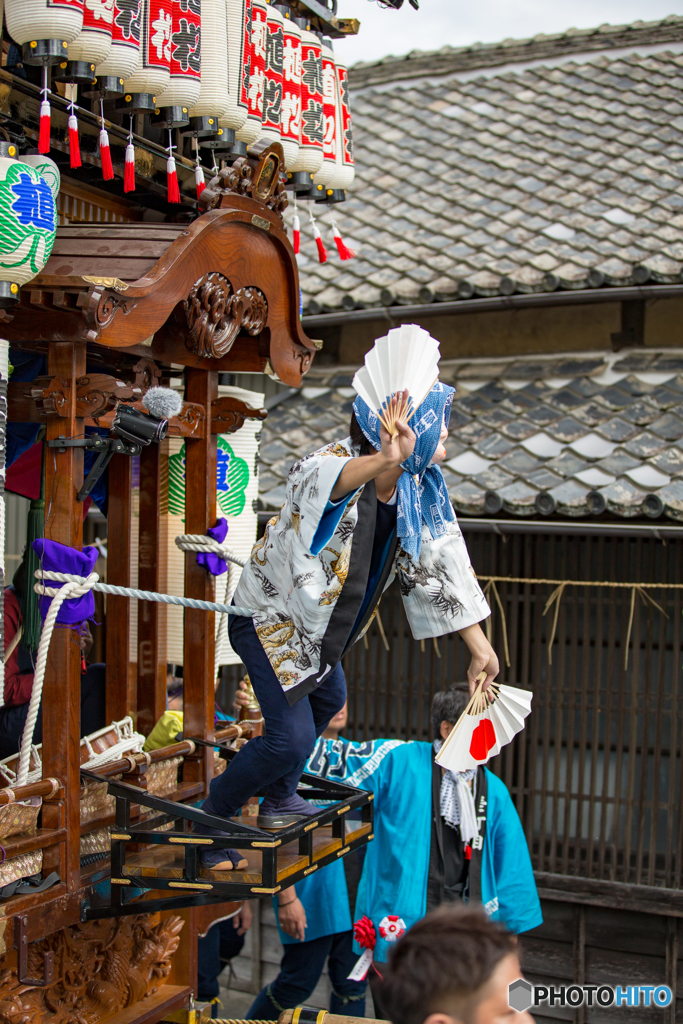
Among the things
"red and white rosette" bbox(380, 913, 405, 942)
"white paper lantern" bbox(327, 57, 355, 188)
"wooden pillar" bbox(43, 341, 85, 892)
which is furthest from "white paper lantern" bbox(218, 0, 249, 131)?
"red and white rosette" bbox(380, 913, 405, 942)

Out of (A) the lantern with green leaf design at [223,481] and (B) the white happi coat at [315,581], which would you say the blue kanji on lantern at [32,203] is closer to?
(B) the white happi coat at [315,581]

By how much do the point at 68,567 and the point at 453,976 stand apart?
84.4 inches

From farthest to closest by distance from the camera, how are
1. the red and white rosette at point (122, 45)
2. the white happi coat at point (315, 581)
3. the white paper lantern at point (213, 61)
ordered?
the white paper lantern at point (213, 61), the red and white rosette at point (122, 45), the white happi coat at point (315, 581)

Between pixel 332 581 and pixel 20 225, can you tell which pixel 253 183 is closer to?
pixel 20 225

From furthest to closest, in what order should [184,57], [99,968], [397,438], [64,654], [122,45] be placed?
[99,968] → [184,57] → [122,45] → [64,654] → [397,438]

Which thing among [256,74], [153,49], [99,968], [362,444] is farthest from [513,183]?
[99,968]

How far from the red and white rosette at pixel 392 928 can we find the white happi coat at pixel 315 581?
2641 mm

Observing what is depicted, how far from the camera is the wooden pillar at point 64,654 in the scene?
3654mm

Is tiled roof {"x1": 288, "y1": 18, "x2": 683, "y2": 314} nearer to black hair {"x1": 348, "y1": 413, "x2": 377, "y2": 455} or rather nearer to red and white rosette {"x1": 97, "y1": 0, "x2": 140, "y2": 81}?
red and white rosette {"x1": 97, "y1": 0, "x2": 140, "y2": 81}

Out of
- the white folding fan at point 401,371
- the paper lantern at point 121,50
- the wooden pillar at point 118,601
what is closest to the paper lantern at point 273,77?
the paper lantern at point 121,50

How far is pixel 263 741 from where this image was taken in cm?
363

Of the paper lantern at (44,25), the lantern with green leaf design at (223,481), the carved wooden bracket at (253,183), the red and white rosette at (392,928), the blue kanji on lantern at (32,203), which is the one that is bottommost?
the red and white rosette at (392,928)

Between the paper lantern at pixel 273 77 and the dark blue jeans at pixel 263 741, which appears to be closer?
the dark blue jeans at pixel 263 741

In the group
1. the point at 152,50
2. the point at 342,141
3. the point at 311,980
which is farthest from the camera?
the point at 311,980
